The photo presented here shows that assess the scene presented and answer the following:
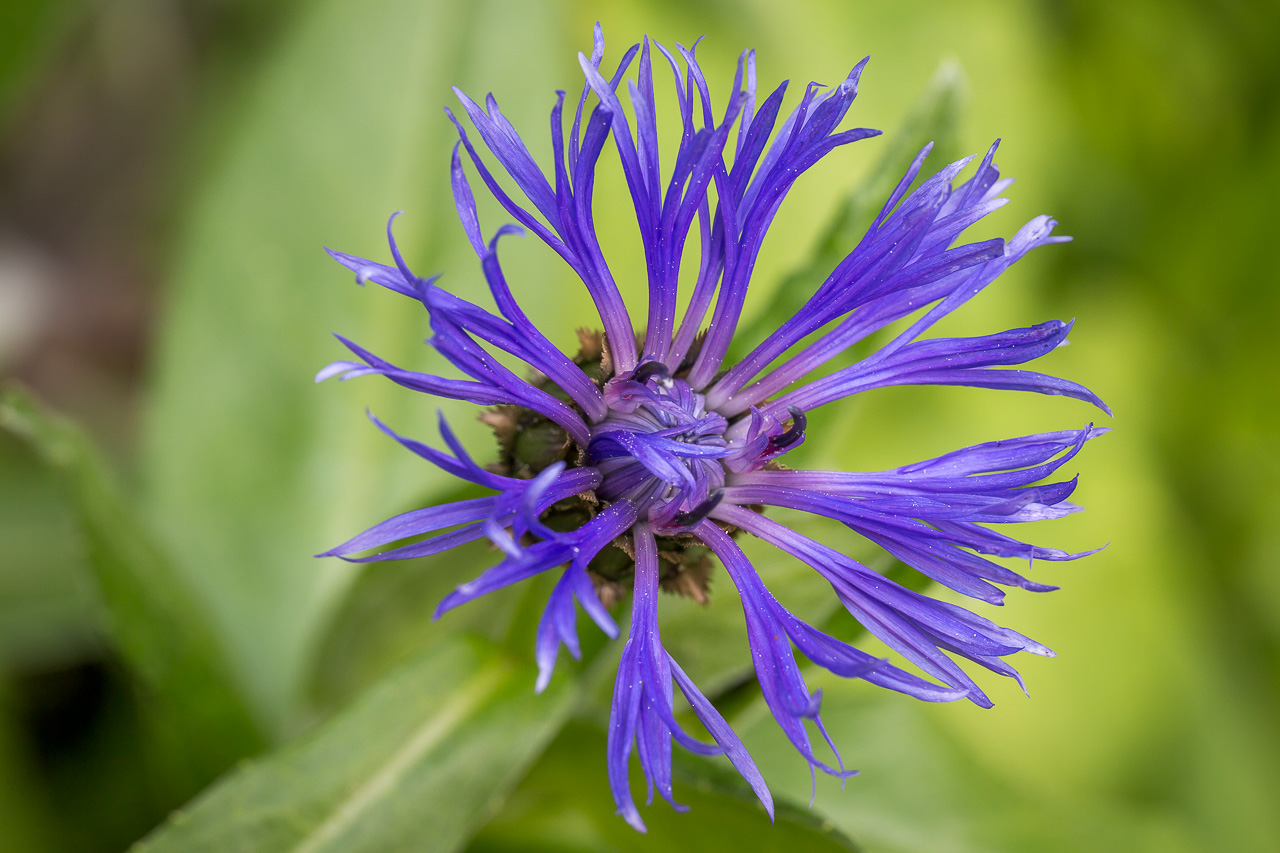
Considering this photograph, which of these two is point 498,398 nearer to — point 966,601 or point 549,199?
point 549,199

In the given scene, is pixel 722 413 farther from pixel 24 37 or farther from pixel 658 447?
pixel 24 37

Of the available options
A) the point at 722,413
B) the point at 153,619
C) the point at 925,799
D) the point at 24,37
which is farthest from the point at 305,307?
the point at 925,799

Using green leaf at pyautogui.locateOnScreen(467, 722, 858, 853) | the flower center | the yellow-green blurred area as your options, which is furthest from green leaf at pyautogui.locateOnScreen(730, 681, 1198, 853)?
the flower center

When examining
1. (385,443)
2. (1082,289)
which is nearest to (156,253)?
(385,443)

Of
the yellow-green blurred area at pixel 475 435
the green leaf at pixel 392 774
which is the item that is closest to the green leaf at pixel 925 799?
the yellow-green blurred area at pixel 475 435

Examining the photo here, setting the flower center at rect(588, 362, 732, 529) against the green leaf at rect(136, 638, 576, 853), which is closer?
the flower center at rect(588, 362, 732, 529)

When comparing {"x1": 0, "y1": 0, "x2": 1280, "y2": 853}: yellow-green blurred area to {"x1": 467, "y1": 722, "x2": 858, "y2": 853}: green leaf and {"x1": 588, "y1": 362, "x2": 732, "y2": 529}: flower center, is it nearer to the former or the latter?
{"x1": 467, "y1": 722, "x2": 858, "y2": 853}: green leaf

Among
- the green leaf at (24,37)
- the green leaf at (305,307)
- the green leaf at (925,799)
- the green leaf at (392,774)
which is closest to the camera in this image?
the green leaf at (392,774)

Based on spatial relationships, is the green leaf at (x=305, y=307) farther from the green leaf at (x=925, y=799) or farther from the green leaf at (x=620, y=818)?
the green leaf at (x=925, y=799)
